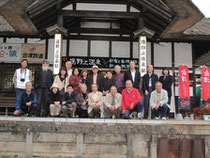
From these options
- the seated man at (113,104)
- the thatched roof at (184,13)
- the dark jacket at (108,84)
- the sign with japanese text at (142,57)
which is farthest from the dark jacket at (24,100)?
the thatched roof at (184,13)

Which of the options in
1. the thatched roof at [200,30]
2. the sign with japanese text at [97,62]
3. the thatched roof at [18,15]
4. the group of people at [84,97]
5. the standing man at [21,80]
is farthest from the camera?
the sign with japanese text at [97,62]

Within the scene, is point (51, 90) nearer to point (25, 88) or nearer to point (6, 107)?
point (25, 88)

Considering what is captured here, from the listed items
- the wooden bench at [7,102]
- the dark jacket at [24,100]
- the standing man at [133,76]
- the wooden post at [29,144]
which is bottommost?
the wooden post at [29,144]

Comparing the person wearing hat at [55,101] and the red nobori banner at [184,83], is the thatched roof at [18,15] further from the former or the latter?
the red nobori banner at [184,83]

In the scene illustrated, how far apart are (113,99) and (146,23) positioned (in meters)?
4.67

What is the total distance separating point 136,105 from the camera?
5.87 m

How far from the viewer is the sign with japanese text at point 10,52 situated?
9.73 meters

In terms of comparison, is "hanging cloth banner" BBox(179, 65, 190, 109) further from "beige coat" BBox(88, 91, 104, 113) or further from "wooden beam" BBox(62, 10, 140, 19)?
"beige coat" BBox(88, 91, 104, 113)

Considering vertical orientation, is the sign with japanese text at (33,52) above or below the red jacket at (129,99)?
above

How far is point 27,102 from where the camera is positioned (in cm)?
590

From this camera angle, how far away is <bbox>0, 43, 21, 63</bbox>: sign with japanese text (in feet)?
31.9

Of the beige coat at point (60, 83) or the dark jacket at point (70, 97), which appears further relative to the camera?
the beige coat at point (60, 83)

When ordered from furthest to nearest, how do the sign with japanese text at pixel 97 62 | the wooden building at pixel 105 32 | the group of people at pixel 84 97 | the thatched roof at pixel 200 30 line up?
1. the sign with japanese text at pixel 97 62
2. the thatched roof at pixel 200 30
3. the wooden building at pixel 105 32
4. the group of people at pixel 84 97

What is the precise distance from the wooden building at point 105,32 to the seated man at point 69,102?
3.06 meters
